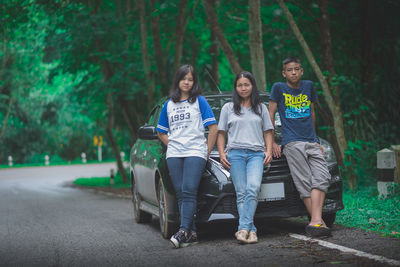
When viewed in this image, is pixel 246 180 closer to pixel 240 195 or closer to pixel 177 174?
pixel 240 195

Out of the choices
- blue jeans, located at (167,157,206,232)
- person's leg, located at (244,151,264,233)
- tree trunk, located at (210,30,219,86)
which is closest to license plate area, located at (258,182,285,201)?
person's leg, located at (244,151,264,233)

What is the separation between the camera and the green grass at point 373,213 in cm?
692

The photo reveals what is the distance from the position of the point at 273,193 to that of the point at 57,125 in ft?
135

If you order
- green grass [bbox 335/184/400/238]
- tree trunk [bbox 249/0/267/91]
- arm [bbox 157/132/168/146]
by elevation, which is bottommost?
green grass [bbox 335/184/400/238]

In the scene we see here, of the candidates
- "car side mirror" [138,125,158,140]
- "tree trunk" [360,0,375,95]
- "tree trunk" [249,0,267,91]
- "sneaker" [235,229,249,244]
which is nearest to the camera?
"sneaker" [235,229,249,244]

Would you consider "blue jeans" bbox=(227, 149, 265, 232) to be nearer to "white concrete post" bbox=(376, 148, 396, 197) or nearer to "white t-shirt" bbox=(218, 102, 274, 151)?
"white t-shirt" bbox=(218, 102, 274, 151)

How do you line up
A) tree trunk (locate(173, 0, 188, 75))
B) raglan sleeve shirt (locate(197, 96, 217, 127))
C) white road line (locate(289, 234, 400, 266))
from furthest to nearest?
tree trunk (locate(173, 0, 188, 75)), raglan sleeve shirt (locate(197, 96, 217, 127)), white road line (locate(289, 234, 400, 266))

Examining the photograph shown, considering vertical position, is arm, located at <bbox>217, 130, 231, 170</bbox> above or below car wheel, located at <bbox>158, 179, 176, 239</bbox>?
above

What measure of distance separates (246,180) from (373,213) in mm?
2334

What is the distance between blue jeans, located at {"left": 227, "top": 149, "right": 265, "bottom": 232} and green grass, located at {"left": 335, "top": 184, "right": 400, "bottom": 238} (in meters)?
1.48

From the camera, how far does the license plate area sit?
258 inches

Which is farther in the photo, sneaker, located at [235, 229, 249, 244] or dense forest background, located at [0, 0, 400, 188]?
dense forest background, located at [0, 0, 400, 188]

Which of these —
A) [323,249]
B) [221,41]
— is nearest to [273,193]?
[323,249]

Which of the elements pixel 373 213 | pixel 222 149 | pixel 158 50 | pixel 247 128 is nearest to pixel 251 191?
pixel 222 149
